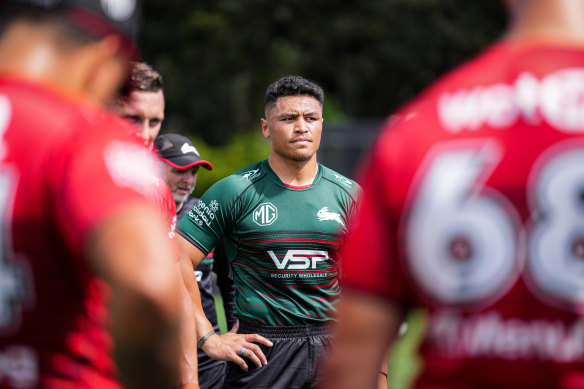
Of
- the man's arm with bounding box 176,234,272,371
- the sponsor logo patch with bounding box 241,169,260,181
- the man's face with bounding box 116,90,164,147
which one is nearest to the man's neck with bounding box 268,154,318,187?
the sponsor logo patch with bounding box 241,169,260,181

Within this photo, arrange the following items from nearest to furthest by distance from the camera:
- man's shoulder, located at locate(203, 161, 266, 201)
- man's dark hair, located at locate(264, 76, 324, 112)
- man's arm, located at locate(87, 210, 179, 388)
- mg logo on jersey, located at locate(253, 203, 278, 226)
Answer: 1. man's arm, located at locate(87, 210, 179, 388)
2. mg logo on jersey, located at locate(253, 203, 278, 226)
3. man's shoulder, located at locate(203, 161, 266, 201)
4. man's dark hair, located at locate(264, 76, 324, 112)

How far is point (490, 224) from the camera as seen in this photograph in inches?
71.3

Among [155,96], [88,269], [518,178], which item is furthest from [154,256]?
[155,96]

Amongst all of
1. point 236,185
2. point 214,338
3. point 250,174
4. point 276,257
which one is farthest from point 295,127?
point 214,338

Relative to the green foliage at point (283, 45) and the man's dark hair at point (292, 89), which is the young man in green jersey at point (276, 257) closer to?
the man's dark hair at point (292, 89)

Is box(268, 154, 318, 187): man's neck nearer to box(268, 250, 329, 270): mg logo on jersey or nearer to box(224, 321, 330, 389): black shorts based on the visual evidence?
box(268, 250, 329, 270): mg logo on jersey

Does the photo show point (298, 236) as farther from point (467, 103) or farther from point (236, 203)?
point (467, 103)

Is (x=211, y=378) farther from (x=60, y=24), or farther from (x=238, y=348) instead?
(x=60, y=24)

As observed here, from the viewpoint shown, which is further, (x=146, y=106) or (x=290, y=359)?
(x=146, y=106)

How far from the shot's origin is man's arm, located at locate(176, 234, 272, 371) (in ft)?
16.1

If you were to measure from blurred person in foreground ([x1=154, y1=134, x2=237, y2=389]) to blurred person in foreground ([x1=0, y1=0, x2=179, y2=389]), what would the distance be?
401 centimetres

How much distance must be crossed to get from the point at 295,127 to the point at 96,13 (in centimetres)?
348

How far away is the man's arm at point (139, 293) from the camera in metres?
1.74

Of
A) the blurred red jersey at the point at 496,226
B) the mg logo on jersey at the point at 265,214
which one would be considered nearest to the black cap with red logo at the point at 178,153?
the mg logo on jersey at the point at 265,214
